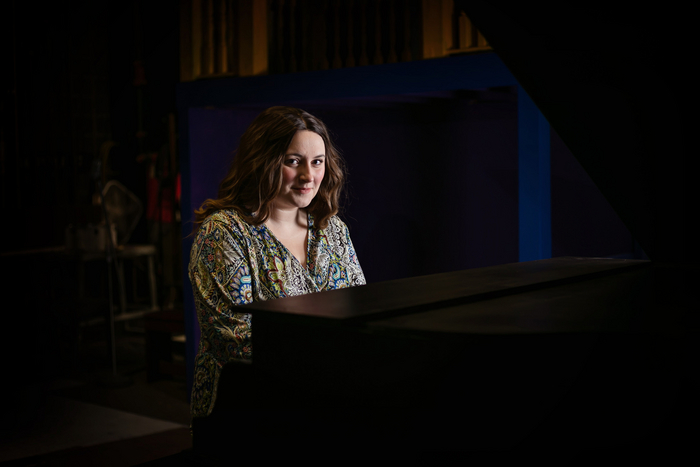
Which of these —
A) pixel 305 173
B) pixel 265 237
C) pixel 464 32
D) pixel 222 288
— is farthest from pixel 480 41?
pixel 222 288

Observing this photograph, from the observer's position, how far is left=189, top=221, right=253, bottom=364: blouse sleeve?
6.83 feet

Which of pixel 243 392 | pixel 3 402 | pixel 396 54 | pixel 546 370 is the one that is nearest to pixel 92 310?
pixel 3 402

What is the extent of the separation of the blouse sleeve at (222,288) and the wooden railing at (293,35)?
1867 mm

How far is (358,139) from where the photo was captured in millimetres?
4141

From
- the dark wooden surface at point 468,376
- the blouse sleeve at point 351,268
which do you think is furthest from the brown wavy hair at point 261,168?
the dark wooden surface at point 468,376

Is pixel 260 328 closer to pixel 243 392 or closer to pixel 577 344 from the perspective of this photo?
pixel 243 392

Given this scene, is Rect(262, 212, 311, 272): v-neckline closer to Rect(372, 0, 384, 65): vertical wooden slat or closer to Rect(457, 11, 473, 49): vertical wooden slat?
Rect(457, 11, 473, 49): vertical wooden slat

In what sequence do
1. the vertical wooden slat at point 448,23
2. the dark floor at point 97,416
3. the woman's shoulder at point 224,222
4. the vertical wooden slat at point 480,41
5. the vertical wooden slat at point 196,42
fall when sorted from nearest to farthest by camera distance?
the woman's shoulder at point 224,222 < the vertical wooden slat at point 480,41 < the vertical wooden slat at point 448,23 < the dark floor at point 97,416 < the vertical wooden slat at point 196,42

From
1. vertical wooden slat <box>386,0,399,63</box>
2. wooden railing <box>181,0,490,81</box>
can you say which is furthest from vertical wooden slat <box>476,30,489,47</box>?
vertical wooden slat <box>386,0,399,63</box>

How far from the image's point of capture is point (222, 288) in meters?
2.13

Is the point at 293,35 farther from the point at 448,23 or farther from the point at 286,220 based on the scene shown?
the point at 286,220

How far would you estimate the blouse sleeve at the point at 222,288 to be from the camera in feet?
6.83

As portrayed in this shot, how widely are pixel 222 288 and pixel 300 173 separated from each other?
470 mm

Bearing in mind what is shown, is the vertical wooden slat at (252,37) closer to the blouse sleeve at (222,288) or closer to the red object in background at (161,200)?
the blouse sleeve at (222,288)
